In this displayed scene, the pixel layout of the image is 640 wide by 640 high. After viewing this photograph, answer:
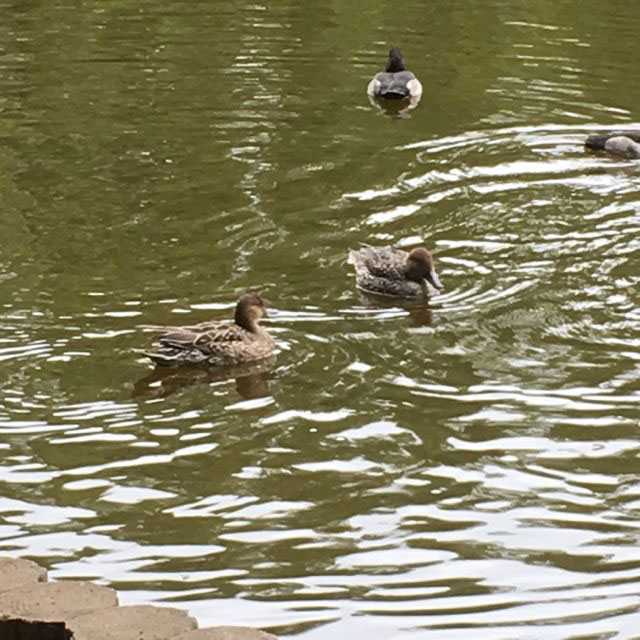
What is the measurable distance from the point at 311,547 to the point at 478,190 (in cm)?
775

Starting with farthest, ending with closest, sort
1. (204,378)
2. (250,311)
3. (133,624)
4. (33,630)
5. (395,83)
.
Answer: (395,83) < (250,311) < (204,378) < (133,624) < (33,630)

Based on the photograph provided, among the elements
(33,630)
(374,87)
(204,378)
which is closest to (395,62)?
(374,87)

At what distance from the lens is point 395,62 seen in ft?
70.6

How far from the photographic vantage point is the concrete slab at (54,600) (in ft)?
24.3

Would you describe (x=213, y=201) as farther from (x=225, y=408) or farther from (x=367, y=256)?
(x=225, y=408)

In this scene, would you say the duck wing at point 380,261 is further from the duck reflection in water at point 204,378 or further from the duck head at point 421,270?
the duck reflection in water at point 204,378

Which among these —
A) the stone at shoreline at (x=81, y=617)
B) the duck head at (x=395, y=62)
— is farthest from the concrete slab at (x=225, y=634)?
the duck head at (x=395, y=62)

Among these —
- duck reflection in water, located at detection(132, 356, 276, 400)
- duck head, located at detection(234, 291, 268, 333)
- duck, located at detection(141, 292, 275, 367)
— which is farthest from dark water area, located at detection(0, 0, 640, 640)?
duck head, located at detection(234, 291, 268, 333)

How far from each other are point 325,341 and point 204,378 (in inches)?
36.2

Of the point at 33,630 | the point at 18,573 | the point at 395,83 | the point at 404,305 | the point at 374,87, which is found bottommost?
the point at 374,87

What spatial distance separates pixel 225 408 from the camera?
11.6 meters

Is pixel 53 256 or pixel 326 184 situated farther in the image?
pixel 326 184

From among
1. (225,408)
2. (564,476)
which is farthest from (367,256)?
(564,476)

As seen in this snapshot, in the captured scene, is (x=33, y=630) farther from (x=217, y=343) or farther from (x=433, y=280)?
(x=433, y=280)
